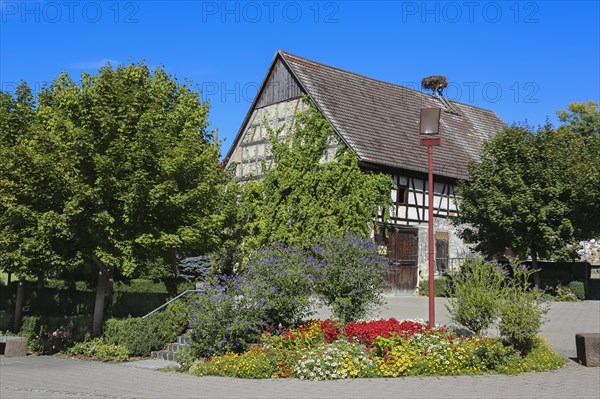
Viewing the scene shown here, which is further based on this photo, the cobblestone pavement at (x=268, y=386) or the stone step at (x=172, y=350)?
the stone step at (x=172, y=350)

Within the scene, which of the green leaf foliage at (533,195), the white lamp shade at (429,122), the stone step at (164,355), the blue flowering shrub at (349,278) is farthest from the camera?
the green leaf foliage at (533,195)

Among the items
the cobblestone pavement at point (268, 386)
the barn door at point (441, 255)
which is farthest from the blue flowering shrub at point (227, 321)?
the barn door at point (441, 255)

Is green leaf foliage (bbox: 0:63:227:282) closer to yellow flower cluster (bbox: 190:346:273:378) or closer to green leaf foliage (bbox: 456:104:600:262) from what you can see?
yellow flower cluster (bbox: 190:346:273:378)

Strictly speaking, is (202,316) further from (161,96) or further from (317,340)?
(161,96)

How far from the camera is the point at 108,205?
15094 mm

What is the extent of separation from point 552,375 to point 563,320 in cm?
850

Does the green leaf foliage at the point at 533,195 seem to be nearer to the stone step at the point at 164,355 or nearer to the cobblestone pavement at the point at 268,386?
the cobblestone pavement at the point at 268,386

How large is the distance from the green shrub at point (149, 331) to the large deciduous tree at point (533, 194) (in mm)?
14399

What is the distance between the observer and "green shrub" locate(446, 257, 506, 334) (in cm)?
1154

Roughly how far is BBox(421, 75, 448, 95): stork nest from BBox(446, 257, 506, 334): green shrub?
86.2ft

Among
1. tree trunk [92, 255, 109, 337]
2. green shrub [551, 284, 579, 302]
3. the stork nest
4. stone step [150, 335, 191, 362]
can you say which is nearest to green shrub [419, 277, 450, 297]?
green shrub [551, 284, 579, 302]

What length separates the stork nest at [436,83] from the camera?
121ft

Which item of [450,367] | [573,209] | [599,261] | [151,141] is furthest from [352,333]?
[599,261]

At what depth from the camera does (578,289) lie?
2512cm
